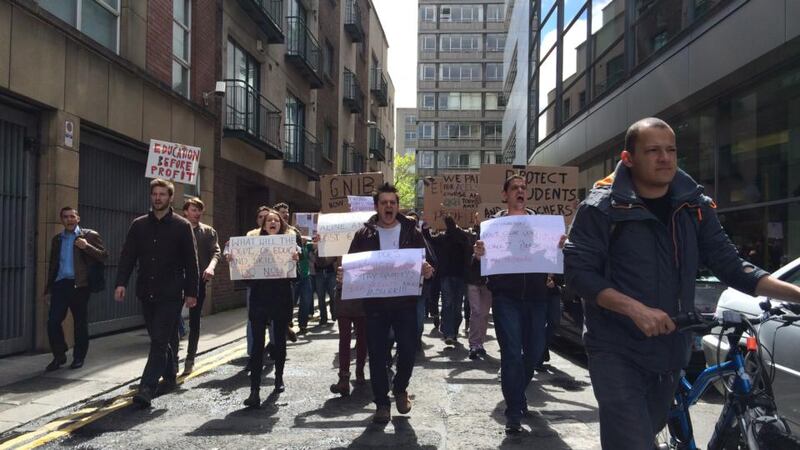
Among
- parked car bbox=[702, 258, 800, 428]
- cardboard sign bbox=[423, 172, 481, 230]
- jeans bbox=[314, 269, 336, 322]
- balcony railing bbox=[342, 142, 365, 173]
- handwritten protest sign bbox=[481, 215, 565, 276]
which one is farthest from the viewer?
balcony railing bbox=[342, 142, 365, 173]

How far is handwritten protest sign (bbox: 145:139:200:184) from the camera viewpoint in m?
8.42

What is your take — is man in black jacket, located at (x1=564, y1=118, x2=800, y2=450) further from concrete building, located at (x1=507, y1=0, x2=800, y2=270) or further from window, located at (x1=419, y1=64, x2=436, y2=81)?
window, located at (x1=419, y1=64, x2=436, y2=81)

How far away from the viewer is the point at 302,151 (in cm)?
2167

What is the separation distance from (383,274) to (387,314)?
336mm

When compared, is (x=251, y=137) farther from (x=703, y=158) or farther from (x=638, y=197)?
(x=638, y=197)

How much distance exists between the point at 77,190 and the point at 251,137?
6.61 meters

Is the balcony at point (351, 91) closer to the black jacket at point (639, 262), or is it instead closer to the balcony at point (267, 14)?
the balcony at point (267, 14)

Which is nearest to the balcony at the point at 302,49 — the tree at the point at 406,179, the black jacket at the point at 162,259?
the black jacket at the point at 162,259

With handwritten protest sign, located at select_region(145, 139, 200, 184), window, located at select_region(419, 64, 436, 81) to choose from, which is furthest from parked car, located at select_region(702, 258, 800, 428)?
window, located at select_region(419, 64, 436, 81)

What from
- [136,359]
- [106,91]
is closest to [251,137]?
[106,91]

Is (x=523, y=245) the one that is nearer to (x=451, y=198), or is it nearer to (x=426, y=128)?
(x=451, y=198)

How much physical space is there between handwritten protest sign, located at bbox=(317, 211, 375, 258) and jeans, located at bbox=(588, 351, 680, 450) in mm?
4889

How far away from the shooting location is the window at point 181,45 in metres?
13.1

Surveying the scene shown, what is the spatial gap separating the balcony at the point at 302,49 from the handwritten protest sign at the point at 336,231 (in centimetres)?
1362
